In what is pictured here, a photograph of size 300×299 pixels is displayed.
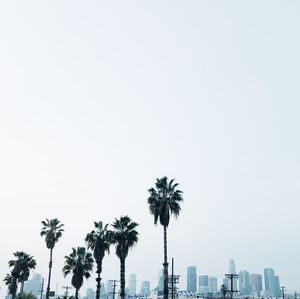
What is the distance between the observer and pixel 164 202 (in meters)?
64.1

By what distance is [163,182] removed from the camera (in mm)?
65562

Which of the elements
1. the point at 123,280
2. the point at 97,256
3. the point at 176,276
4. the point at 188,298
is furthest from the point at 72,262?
the point at 188,298

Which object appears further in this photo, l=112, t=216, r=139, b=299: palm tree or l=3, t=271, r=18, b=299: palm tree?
l=3, t=271, r=18, b=299: palm tree

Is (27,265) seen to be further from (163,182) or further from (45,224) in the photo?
Answer: (163,182)

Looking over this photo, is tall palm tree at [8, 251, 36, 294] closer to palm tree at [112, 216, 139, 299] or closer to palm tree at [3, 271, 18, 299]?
palm tree at [3, 271, 18, 299]

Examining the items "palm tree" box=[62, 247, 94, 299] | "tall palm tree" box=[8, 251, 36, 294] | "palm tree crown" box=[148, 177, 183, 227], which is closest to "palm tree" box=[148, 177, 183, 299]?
"palm tree crown" box=[148, 177, 183, 227]

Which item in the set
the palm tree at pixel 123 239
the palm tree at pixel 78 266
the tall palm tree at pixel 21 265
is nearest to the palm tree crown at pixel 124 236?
the palm tree at pixel 123 239

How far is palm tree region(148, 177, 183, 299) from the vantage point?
2506 inches

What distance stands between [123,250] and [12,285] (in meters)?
38.0

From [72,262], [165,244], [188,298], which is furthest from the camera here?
[188,298]

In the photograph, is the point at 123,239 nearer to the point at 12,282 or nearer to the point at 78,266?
the point at 78,266

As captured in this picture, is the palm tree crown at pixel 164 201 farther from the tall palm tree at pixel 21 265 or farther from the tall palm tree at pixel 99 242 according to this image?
the tall palm tree at pixel 21 265

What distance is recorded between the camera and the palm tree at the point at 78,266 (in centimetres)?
7794

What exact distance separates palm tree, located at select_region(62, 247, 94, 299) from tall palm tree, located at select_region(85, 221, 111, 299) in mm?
5450
